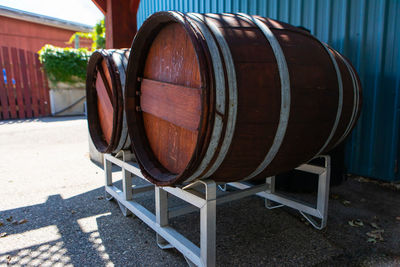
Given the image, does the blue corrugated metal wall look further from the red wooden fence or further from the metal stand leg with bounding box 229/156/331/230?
the red wooden fence

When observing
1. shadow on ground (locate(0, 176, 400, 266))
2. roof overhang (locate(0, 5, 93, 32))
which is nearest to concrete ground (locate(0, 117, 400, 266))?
shadow on ground (locate(0, 176, 400, 266))

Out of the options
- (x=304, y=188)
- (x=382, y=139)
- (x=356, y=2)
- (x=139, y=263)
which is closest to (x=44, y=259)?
(x=139, y=263)

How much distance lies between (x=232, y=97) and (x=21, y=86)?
1162 centimetres

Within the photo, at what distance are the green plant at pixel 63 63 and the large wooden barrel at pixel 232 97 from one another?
1055cm

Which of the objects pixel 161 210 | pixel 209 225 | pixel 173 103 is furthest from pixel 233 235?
pixel 173 103

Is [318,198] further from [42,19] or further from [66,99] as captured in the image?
[42,19]

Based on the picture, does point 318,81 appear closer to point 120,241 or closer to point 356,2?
point 120,241

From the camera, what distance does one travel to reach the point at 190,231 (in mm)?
2688

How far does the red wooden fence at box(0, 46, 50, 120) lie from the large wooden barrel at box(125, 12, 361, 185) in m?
10.2

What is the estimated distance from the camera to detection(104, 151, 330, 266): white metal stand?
75.4 inches

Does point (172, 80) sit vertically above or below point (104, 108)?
above

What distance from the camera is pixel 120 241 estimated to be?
8.30 feet

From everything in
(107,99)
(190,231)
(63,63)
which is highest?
(63,63)

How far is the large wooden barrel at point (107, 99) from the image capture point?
269 cm
